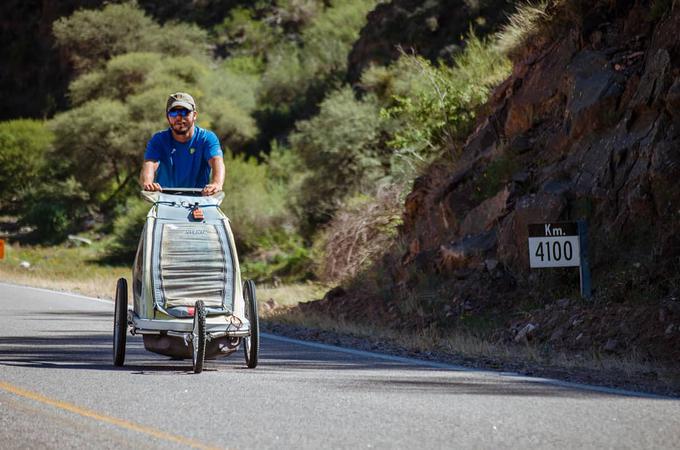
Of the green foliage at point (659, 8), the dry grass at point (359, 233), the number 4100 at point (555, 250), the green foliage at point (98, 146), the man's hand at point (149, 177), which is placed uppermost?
the green foliage at point (98, 146)

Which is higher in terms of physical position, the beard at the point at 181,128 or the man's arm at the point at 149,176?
the beard at the point at 181,128

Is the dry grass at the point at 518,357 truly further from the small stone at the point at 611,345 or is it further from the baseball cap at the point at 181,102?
the baseball cap at the point at 181,102

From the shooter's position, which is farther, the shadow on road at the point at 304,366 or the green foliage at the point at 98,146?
the green foliage at the point at 98,146

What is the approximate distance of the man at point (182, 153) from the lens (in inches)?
403

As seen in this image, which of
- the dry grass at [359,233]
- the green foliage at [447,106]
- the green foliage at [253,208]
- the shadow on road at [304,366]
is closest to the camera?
the shadow on road at [304,366]

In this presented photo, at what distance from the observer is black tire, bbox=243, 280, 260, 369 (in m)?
9.87

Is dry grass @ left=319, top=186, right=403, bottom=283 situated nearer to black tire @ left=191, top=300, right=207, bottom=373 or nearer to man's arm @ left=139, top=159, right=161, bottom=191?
man's arm @ left=139, top=159, right=161, bottom=191

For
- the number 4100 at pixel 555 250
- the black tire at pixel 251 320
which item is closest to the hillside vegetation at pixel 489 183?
the number 4100 at pixel 555 250

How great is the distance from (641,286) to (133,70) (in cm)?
5536

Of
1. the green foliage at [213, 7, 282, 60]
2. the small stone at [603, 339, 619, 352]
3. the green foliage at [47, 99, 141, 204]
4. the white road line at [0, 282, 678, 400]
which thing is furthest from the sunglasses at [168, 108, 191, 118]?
the green foliage at [213, 7, 282, 60]

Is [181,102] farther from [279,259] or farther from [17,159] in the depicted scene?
[17,159]

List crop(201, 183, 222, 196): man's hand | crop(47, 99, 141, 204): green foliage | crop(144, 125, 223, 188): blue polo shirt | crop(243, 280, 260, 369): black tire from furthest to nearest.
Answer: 1. crop(47, 99, 141, 204): green foliage
2. crop(144, 125, 223, 188): blue polo shirt
3. crop(201, 183, 222, 196): man's hand
4. crop(243, 280, 260, 369): black tire

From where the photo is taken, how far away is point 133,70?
65312 mm

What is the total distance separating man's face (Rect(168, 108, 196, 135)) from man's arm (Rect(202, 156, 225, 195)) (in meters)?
0.39
